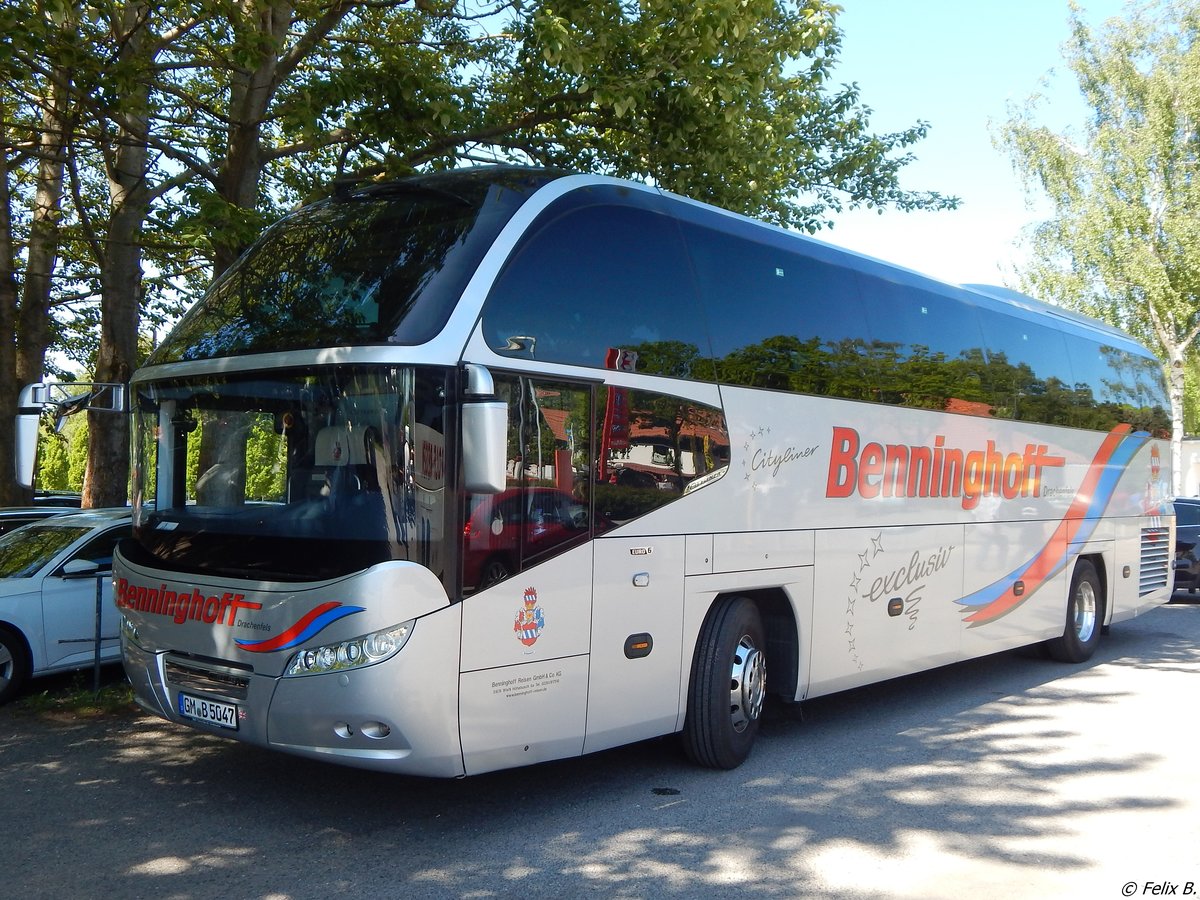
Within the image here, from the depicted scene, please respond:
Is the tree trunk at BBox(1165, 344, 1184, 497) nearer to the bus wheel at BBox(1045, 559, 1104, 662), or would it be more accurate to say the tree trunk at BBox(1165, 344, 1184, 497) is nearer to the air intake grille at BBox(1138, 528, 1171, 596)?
the air intake grille at BBox(1138, 528, 1171, 596)

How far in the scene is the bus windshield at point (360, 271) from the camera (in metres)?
5.95

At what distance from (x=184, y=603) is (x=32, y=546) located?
4.71 meters

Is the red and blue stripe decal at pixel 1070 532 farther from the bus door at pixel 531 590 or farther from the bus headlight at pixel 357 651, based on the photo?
the bus headlight at pixel 357 651

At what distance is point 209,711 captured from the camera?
6090 millimetres

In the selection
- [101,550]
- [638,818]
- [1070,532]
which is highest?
[1070,532]

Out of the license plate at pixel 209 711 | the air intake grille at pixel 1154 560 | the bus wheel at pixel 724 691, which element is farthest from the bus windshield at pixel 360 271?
the air intake grille at pixel 1154 560

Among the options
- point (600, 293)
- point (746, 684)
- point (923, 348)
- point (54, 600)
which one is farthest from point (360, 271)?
point (923, 348)

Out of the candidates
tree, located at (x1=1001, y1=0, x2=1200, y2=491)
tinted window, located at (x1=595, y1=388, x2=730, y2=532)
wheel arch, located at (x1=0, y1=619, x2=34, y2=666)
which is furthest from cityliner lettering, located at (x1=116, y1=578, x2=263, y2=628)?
tree, located at (x1=1001, y1=0, x2=1200, y2=491)

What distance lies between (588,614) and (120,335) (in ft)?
30.3

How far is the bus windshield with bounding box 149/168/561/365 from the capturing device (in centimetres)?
595

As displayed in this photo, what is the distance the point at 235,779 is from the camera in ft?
22.9

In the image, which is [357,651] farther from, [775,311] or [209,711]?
[775,311]

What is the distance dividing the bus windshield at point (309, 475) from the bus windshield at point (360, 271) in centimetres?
25

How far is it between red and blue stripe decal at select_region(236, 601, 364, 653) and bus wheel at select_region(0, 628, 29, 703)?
15.0 ft
